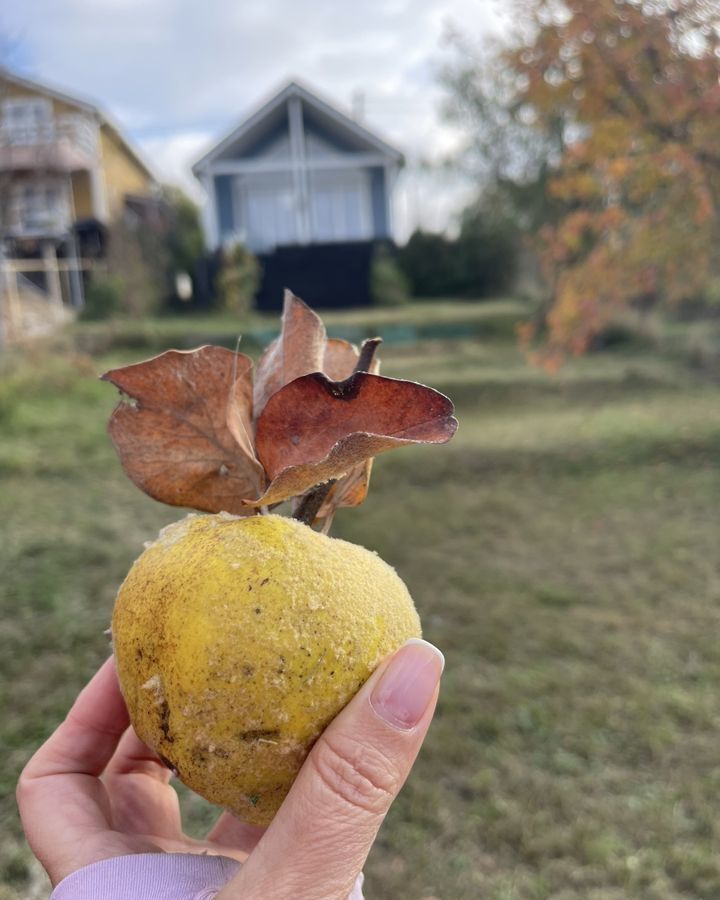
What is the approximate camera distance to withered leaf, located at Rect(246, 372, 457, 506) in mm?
1012

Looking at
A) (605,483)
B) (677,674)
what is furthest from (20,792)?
(605,483)

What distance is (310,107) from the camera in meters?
22.6

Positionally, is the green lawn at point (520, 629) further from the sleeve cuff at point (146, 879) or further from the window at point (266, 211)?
the window at point (266, 211)

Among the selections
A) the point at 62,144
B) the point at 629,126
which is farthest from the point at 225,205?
the point at 629,126

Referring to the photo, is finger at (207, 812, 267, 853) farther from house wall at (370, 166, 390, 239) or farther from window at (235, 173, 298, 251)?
house wall at (370, 166, 390, 239)

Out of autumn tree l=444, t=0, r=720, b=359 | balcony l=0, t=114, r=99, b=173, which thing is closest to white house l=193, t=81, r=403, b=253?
balcony l=0, t=114, r=99, b=173

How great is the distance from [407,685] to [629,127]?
260 inches

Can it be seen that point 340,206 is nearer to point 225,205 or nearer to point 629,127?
point 225,205

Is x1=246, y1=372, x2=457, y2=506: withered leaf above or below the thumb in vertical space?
above

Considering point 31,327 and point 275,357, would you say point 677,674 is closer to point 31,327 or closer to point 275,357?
point 275,357

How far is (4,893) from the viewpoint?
256 cm

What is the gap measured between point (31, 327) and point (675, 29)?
11.4 meters

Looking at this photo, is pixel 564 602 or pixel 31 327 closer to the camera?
pixel 564 602

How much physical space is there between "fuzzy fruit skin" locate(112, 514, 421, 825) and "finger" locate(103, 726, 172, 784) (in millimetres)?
658
